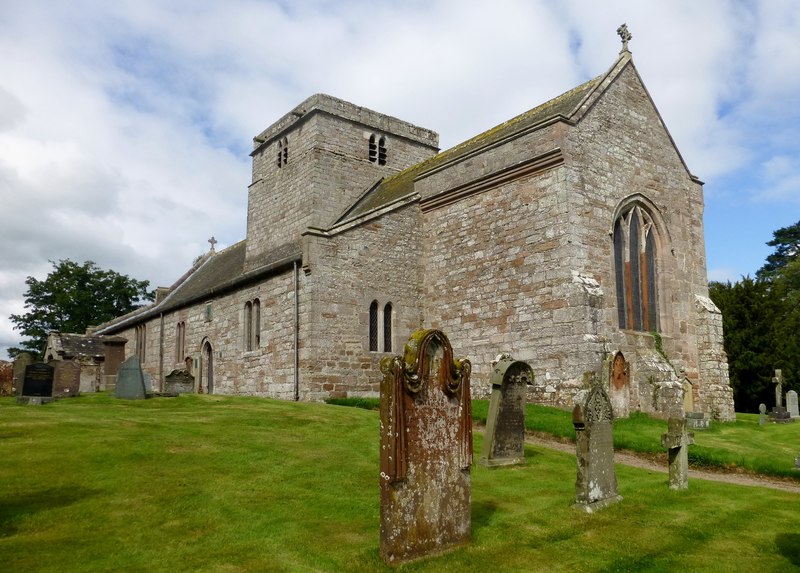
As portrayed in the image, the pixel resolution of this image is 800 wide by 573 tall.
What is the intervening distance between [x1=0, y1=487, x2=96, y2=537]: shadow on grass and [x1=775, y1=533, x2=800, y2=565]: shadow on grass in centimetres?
→ 839

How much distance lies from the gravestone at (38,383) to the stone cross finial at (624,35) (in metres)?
19.1

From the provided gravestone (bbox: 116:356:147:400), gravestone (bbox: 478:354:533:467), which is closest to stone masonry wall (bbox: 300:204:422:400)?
gravestone (bbox: 116:356:147:400)

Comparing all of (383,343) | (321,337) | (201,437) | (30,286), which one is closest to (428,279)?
(383,343)

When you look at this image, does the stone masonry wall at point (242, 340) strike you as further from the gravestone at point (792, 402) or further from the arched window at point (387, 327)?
the gravestone at point (792, 402)

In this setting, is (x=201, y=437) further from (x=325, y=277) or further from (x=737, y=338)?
(x=737, y=338)

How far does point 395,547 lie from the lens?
6504 millimetres

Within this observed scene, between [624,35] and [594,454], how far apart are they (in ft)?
50.8

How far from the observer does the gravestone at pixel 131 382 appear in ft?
59.3

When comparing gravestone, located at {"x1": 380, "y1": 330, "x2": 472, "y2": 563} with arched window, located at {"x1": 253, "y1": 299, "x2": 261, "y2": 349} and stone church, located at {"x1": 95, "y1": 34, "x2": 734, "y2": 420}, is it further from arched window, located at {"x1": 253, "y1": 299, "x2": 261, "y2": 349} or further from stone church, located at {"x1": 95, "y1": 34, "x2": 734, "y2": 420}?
arched window, located at {"x1": 253, "y1": 299, "x2": 261, "y2": 349}

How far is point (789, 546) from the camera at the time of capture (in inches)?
291

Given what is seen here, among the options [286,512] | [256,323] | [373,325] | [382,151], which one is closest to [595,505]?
[286,512]

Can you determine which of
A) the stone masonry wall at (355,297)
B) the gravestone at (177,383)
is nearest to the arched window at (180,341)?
the gravestone at (177,383)

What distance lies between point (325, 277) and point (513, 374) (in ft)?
28.6

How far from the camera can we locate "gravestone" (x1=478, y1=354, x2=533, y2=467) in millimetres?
11477
